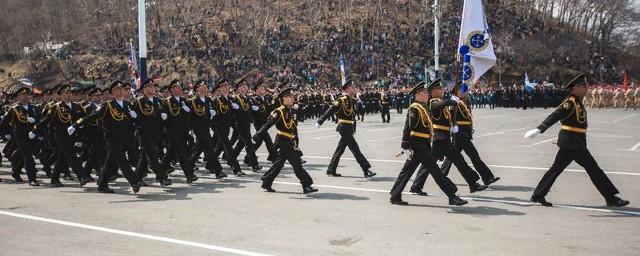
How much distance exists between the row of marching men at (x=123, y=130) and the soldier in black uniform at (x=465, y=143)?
10.5 feet

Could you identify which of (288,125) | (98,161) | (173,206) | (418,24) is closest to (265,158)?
(98,161)

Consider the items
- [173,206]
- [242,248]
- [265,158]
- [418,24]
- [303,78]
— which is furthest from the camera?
[418,24]

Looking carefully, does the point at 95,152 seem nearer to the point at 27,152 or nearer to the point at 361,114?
the point at 27,152

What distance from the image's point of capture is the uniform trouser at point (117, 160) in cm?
1011

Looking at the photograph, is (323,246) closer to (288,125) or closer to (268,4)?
(288,125)

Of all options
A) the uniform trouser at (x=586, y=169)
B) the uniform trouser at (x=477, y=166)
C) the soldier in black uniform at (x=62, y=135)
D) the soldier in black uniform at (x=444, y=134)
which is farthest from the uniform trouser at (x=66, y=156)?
the uniform trouser at (x=586, y=169)

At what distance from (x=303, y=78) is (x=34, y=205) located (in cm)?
4188

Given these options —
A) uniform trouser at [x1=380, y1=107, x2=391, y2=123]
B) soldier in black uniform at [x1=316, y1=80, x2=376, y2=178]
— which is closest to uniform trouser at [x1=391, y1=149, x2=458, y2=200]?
soldier in black uniform at [x1=316, y1=80, x2=376, y2=178]

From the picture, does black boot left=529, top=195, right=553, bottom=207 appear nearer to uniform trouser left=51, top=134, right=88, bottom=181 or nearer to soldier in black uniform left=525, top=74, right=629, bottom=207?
soldier in black uniform left=525, top=74, right=629, bottom=207

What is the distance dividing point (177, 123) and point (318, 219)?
194 inches

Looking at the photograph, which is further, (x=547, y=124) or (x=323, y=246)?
(x=547, y=124)

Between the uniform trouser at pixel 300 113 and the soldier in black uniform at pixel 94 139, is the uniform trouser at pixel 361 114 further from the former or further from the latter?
the soldier in black uniform at pixel 94 139

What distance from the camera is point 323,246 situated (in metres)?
6.56

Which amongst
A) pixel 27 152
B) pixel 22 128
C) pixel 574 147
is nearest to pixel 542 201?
pixel 574 147
